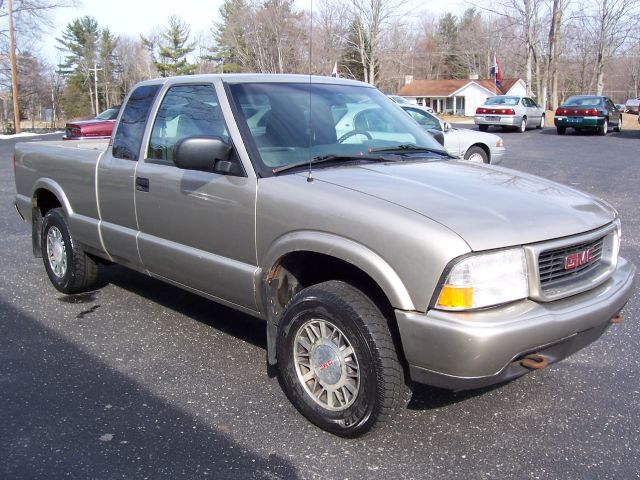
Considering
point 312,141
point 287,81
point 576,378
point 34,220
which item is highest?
point 287,81

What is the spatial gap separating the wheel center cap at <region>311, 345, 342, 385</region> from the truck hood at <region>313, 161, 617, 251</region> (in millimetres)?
817

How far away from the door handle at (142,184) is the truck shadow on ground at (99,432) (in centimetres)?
117

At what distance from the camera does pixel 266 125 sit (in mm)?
3824

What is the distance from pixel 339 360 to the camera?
3.17m

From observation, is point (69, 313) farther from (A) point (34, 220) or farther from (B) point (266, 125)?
(B) point (266, 125)

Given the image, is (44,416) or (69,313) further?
(69,313)

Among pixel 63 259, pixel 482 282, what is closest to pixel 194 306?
pixel 63 259

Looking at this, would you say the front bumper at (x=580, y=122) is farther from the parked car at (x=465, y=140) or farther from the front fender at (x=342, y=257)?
the front fender at (x=342, y=257)

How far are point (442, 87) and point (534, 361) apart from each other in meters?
65.6

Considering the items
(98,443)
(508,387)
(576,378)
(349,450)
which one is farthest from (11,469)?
(576,378)

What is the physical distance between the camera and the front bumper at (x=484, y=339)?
2.71m

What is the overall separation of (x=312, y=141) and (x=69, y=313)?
104 inches

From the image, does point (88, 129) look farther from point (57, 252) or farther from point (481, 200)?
point (481, 200)

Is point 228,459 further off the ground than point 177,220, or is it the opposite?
point 177,220
